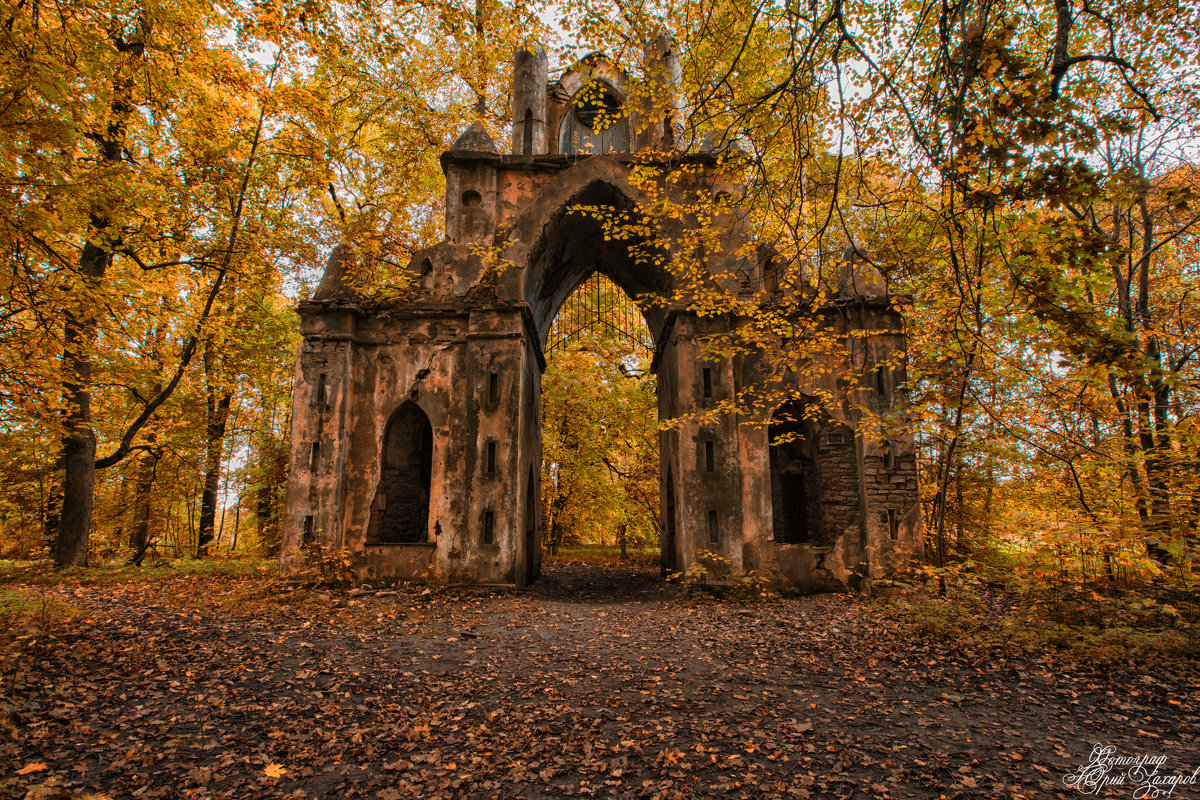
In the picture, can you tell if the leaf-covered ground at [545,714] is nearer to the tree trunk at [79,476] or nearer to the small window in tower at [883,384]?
the tree trunk at [79,476]

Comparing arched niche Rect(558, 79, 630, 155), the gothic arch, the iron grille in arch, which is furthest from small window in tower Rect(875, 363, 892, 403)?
the iron grille in arch

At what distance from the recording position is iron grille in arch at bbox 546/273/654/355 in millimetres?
18922

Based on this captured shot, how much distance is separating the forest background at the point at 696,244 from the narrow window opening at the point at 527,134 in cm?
248

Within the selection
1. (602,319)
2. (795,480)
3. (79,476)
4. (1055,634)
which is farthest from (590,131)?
(1055,634)

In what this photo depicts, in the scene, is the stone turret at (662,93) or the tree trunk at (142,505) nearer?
the stone turret at (662,93)

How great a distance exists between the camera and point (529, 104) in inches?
546

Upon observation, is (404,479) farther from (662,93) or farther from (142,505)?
(662,93)

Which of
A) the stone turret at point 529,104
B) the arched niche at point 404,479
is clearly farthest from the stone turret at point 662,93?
the arched niche at point 404,479

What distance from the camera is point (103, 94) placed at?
19.3 ft

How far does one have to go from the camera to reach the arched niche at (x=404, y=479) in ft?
38.0

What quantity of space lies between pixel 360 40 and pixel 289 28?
871 mm

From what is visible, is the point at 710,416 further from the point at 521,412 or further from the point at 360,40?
the point at 360,40

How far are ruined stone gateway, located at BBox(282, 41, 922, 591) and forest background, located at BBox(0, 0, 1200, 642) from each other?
32.7 inches

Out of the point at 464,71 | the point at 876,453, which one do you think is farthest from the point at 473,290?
the point at 876,453
